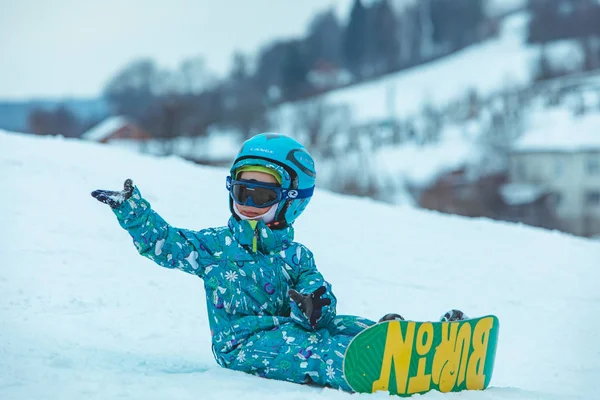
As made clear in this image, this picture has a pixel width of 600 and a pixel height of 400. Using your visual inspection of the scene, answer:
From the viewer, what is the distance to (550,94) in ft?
188

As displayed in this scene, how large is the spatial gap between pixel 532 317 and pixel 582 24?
78.4 meters

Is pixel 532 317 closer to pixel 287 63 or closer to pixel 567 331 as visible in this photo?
pixel 567 331

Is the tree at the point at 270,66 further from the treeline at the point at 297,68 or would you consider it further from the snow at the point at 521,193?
the snow at the point at 521,193

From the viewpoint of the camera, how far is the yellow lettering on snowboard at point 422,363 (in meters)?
3.24

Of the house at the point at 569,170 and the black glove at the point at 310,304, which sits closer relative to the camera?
the black glove at the point at 310,304

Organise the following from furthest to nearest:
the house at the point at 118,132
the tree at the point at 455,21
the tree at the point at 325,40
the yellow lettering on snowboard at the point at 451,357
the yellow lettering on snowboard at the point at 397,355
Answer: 1. the tree at the point at 455,21
2. the tree at the point at 325,40
3. the house at the point at 118,132
4. the yellow lettering on snowboard at the point at 451,357
5. the yellow lettering on snowboard at the point at 397,355

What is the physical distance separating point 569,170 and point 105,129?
77.7ft

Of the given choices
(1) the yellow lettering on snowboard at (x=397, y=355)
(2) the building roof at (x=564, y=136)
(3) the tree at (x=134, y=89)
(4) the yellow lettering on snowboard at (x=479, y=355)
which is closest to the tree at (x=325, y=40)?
(3) the tree at (x=134, y=89)

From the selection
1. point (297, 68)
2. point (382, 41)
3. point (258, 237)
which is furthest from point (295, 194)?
point (382, 41)

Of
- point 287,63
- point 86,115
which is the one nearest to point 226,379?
point 86,115

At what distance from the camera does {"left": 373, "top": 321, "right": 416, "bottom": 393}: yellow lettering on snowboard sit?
3195 mm

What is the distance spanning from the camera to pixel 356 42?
81250 mm

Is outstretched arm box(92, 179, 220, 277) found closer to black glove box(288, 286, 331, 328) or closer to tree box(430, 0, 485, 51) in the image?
black glove box(288, 286, 331, 328)

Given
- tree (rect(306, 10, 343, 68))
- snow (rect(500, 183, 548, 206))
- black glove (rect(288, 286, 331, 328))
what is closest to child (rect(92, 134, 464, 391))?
black glove (rect(288, 286, 331, 328))
